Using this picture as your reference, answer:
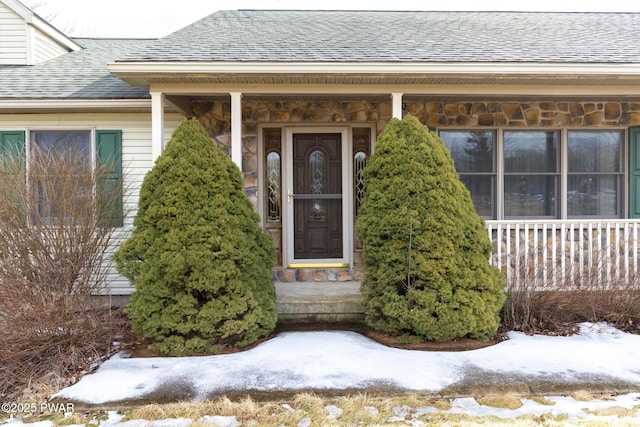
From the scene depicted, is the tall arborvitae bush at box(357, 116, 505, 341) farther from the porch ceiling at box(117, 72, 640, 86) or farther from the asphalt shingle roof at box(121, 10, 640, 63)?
the asphalt shingle roof at box(121, 10, 640, 63)

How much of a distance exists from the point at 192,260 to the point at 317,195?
2420 mm

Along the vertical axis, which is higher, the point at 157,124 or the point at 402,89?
the point at 402,89

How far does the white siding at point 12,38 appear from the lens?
662cm

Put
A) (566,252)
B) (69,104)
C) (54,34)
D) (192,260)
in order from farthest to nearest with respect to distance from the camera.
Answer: (54,34), (69,104), (566,252), (192,260)

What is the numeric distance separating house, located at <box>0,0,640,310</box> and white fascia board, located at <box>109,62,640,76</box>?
11.4 inches

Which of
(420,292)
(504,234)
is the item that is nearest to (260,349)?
(420,292)

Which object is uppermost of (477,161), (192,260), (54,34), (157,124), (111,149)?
(54,34)

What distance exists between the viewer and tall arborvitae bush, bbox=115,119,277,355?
399 cm

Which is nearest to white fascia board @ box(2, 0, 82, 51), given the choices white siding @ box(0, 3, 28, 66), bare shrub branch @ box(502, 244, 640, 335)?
white siding @ box(0, 3, 28, 66)

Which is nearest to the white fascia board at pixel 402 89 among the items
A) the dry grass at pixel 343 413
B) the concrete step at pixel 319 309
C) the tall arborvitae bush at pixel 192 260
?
the tall arborvitae bush at pixel 192 260

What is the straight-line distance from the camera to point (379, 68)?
4555mm

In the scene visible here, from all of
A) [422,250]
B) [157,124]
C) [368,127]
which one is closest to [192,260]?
[157,124]

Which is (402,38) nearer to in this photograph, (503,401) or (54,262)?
(503,401)

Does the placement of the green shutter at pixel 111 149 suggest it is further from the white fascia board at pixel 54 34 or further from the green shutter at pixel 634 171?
the green shutter at pixel 634 171
